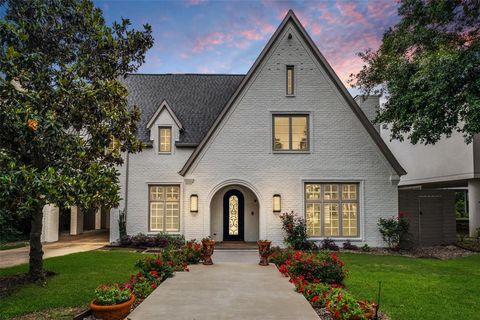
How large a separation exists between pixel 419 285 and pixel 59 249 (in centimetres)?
1495

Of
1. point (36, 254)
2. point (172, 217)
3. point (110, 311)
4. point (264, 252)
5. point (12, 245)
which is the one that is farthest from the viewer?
point (12, 245)

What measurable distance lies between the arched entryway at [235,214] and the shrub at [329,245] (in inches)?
132

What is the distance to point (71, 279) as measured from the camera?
401 inches

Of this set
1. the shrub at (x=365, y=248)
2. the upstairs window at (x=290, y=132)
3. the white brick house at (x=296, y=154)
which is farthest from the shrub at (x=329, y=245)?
the upstairs window at (x=290, y=132)

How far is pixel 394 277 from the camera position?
1052 centimetres

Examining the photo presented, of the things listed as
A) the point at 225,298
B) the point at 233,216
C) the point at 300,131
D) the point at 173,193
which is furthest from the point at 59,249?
the point at 300,131

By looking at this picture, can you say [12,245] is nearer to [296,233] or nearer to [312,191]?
[296,233]

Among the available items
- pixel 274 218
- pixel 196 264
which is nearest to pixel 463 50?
pixel 274 218

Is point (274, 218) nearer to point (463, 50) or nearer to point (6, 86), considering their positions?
point (463, 50)

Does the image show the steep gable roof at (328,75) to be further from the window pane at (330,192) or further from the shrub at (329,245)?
the shrub at (329,245)

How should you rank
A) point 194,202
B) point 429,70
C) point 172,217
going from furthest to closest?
point 172,217
point 194,202
point 429,70

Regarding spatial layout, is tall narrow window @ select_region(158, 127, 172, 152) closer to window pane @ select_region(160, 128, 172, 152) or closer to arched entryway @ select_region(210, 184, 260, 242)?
window pane @ select_region(160, 128, 172, 152)

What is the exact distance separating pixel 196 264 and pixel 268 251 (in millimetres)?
2494

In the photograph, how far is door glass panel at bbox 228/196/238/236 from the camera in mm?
17781
